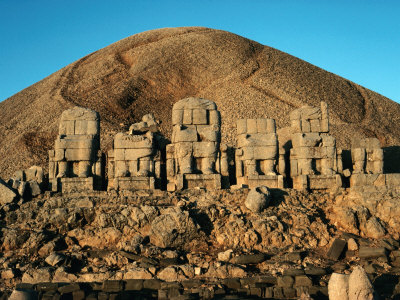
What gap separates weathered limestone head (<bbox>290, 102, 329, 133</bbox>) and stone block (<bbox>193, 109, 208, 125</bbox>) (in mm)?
2861

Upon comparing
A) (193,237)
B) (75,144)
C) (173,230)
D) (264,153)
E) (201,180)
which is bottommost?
(193,237)

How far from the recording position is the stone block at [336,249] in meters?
12.6

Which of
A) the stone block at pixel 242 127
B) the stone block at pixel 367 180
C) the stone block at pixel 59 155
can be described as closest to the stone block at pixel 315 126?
the stone block at pixel 367 180

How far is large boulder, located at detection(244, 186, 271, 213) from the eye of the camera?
45.7 feet

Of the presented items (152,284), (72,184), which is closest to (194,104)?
(72,184)

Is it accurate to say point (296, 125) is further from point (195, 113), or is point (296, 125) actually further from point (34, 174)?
point (34, 174)

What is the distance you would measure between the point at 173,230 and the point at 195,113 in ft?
16.6

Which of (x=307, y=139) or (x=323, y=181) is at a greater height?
(x=307, y=139)

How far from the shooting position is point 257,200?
1392 centimetres

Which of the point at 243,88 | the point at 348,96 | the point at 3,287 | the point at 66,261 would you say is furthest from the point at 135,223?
the point at 348,96

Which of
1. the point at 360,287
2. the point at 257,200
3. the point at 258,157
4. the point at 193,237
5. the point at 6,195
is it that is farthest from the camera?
the point at 258,157

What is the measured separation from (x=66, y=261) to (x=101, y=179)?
449 cm

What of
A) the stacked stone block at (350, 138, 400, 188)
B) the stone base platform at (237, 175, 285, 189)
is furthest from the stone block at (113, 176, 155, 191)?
the stacked stone block at (350, 138, 400, 188)

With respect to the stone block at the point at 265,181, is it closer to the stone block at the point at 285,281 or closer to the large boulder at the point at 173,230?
the large boulder at the point at 173,230
